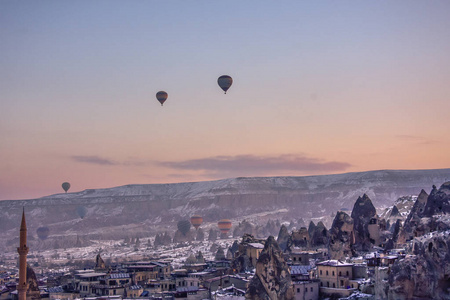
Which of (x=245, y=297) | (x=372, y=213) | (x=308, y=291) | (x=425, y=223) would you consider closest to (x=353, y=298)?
(x=308, y=291)

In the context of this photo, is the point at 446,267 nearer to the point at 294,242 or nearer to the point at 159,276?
the point at 294,242

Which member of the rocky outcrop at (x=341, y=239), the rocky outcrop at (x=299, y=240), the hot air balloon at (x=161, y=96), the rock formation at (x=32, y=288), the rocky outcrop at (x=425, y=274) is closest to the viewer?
the rocky outcrop at (x=425, y=274)

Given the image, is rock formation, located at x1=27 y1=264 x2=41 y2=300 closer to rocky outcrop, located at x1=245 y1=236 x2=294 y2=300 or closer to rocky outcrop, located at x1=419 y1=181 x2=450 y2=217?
rocky outcrop, located at x1=245 y1=236 x2=294 y2=300

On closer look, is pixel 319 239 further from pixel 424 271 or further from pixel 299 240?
pixel 424 271

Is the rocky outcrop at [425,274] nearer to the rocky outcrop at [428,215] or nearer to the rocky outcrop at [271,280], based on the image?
the rocky outcrop at [271,280]

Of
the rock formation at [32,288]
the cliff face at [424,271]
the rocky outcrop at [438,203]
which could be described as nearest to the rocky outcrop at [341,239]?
the rocky outcrop at [438,203]
